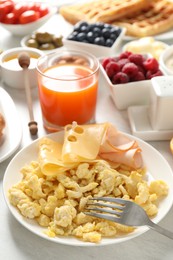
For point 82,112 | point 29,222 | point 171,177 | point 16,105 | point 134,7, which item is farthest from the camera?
point 134,7

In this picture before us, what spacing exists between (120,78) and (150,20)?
63 cm

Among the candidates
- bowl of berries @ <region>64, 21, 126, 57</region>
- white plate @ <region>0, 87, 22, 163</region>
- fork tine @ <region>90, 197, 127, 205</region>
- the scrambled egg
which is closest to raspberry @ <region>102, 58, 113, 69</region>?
bowl of berries @ <region>64, 21, 126, 57</region>

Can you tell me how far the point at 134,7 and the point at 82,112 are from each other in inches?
31.2

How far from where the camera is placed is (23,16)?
1915 millimetres

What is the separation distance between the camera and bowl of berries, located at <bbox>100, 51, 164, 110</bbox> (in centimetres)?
147

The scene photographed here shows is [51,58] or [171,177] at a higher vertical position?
[51,58]

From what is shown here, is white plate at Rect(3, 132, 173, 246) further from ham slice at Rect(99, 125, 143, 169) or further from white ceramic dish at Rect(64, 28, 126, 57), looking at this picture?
white ceramic dish at Rect(64, 28, 126, 57)

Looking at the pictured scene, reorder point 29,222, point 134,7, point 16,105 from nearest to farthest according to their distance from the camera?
point 29,222 → point 16,105 → point 134,7

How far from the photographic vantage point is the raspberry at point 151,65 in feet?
4.91

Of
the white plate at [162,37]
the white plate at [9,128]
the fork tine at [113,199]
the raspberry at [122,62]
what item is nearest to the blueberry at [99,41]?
the white plate at [162,37]

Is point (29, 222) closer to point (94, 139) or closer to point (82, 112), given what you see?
point (94, 139)

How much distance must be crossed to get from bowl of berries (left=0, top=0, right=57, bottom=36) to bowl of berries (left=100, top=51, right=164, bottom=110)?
534mm

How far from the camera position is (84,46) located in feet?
5.78

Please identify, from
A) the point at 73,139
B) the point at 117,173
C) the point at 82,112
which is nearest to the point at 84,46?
the point at 82,112
